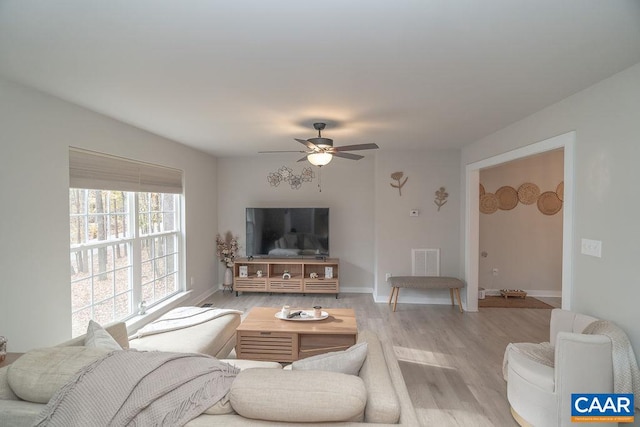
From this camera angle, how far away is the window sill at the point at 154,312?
149 inches

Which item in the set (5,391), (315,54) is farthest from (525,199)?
(5,391)

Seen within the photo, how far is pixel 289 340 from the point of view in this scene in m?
3.15

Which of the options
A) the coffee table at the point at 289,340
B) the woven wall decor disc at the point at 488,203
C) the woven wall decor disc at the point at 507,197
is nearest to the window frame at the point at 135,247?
the coffee table at the point at 289,340

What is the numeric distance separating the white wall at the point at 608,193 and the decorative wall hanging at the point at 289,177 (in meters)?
3.97

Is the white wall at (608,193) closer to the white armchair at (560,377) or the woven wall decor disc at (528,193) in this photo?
the white armchair at (560,377)

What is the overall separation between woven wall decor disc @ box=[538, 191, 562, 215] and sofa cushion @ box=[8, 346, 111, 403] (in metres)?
6.37

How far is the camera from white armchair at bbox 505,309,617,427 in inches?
82.0

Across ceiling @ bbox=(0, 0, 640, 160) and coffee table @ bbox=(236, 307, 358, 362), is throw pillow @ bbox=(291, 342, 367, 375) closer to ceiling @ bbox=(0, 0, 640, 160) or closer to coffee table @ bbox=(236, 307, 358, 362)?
coffee table @ bbox=(236, 307, 358, 362)

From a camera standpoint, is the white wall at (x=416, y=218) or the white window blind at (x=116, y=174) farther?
the white wall at (x=416, y=218)

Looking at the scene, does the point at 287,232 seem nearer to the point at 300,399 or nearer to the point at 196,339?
the point at 196,339

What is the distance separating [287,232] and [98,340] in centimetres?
402

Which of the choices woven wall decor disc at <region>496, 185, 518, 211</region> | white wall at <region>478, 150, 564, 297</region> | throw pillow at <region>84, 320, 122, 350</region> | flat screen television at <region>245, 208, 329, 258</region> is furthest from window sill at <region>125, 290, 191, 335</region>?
woven wall decor disc at <region>496, 185, 518, 211</region>

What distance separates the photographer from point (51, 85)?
2430 millimetres

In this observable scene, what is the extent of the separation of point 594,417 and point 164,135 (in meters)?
4.83
